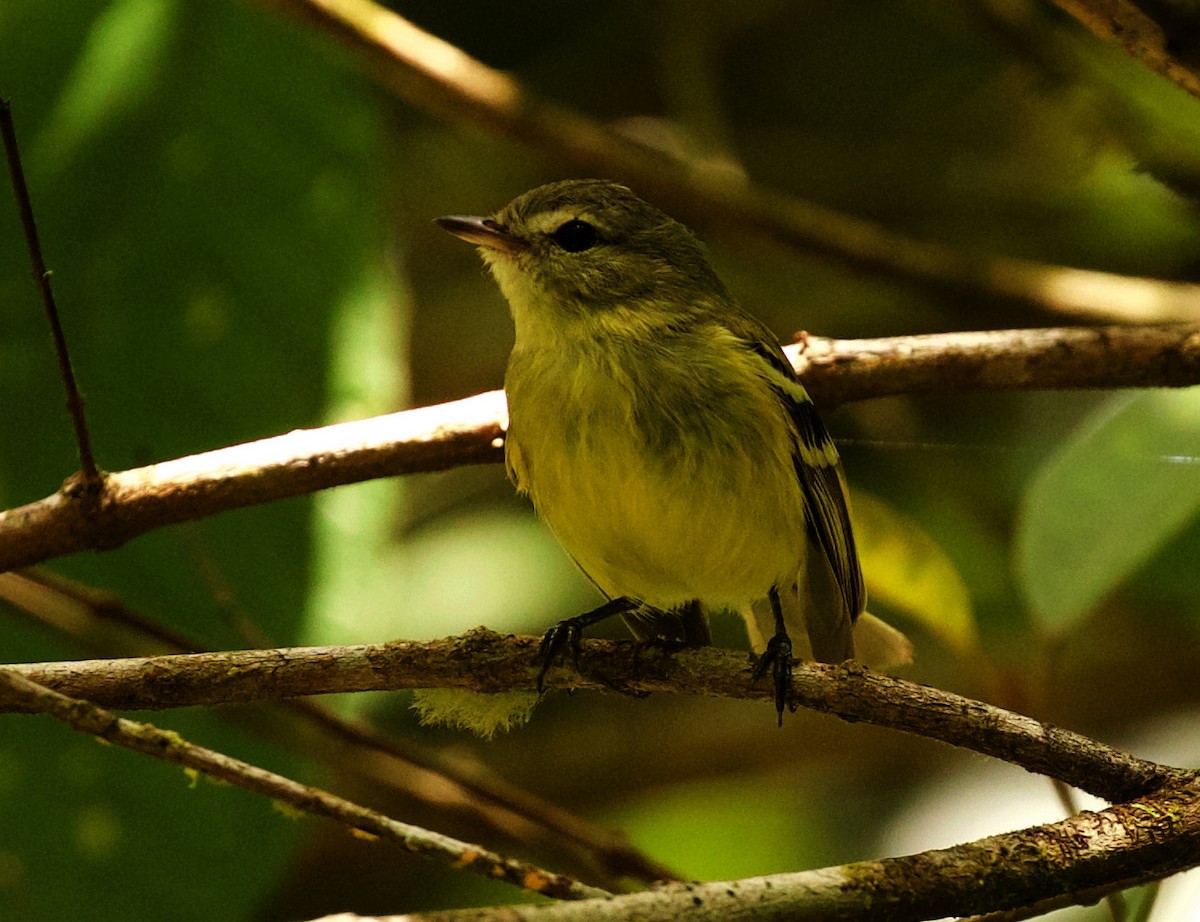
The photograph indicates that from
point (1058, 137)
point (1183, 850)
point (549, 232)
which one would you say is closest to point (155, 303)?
point (549, 232)

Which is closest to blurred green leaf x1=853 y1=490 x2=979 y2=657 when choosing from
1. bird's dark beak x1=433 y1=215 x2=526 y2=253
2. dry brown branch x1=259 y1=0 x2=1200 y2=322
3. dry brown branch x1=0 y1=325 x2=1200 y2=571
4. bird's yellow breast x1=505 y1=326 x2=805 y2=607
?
bird's yellow breast x1=505 y1=326 x2=805 y2=607

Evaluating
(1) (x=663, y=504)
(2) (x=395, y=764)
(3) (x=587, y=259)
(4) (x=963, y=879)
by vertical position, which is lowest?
(4) (x=963, y=879)

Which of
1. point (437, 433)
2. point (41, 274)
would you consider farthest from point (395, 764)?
point (41, 274)

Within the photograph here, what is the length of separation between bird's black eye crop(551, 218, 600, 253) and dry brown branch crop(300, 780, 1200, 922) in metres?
1.76

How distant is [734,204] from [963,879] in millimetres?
2476

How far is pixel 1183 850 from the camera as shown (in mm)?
1531

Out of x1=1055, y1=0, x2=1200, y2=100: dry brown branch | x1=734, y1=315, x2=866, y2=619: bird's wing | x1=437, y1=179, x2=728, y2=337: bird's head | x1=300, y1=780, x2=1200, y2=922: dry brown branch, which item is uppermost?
x1=437, y1=179, x2=728, y2=337: bird's head

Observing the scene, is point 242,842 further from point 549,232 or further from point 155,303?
point 549,232

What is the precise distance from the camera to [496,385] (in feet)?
15.4

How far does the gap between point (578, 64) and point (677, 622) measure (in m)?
2.59

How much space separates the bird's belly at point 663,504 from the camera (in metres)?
2.42

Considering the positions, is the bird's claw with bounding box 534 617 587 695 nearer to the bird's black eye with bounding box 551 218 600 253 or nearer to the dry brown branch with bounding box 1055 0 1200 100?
the bird's black eye with bounding box 551 218 600 253

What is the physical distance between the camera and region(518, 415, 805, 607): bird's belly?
7.95ft

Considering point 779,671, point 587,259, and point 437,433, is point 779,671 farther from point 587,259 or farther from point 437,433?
point 587,259
